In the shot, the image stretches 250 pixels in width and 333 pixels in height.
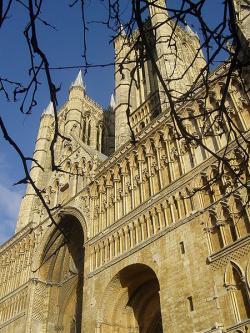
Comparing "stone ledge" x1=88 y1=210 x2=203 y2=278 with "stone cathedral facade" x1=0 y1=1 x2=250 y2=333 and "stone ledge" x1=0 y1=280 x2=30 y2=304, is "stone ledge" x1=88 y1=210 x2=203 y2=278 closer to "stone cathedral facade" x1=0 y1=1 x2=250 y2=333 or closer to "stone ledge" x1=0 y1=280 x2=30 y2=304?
"stone cathedral facade" x1=0 y1=1 x2=250 y2=333

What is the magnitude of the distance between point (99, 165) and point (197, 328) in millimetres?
9000

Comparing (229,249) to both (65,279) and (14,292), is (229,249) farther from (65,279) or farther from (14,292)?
(14,292)

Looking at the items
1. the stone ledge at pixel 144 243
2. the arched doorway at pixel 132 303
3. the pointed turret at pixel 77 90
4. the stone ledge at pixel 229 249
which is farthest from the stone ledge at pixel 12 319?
the pointed turret at pixel 77 90

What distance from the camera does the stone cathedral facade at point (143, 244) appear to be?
8820 millimetres

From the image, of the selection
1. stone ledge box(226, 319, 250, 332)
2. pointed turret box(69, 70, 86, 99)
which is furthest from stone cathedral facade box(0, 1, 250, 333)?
pointed turret box(69, 70, 86, 99)

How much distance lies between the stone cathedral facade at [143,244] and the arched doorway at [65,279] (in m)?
0.05

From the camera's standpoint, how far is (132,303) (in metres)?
12.3

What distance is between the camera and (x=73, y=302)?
15.9m

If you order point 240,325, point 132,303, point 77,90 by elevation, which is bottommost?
point 240,325

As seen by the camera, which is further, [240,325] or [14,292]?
[14,292]

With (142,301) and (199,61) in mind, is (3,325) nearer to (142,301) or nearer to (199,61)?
(142,301)

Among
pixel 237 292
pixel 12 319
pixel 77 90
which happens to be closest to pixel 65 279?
pixel 12 319

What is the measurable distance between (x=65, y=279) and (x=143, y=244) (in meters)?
6.95

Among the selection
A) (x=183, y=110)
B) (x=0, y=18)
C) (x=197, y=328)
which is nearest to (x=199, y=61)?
(x=183, y=110)
